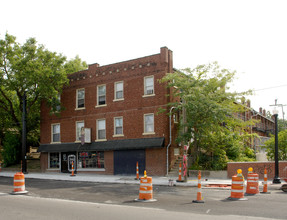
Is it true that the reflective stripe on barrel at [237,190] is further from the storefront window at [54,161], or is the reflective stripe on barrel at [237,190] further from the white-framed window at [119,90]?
the storefront window at [54,161]

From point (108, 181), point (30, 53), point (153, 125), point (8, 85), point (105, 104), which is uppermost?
point (30, 53)

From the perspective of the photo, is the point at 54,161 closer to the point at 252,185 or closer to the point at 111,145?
the point at 111,145

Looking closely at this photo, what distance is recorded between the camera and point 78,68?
1606 inches

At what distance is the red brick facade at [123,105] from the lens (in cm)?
2359

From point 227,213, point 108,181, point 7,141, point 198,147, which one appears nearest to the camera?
point 227,213

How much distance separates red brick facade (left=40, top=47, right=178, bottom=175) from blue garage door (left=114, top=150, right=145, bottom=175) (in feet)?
1.47

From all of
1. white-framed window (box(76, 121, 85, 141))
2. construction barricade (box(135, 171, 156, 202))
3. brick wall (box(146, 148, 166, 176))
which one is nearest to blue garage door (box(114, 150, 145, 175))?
brick wall (box(146, 148, 166, 176))

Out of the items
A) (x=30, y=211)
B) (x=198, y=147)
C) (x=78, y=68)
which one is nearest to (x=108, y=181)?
(x=198, y=147)

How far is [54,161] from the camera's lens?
29.9 m

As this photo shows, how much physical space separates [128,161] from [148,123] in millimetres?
3380

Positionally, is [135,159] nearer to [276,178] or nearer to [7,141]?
[276,178]

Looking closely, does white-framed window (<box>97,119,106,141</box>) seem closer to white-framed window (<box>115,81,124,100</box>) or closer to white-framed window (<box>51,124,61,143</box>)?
white-framed window (<box>115,81,124,100</box>)

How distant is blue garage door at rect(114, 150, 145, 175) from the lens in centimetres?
2416

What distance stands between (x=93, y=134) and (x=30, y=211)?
58.8 feet
